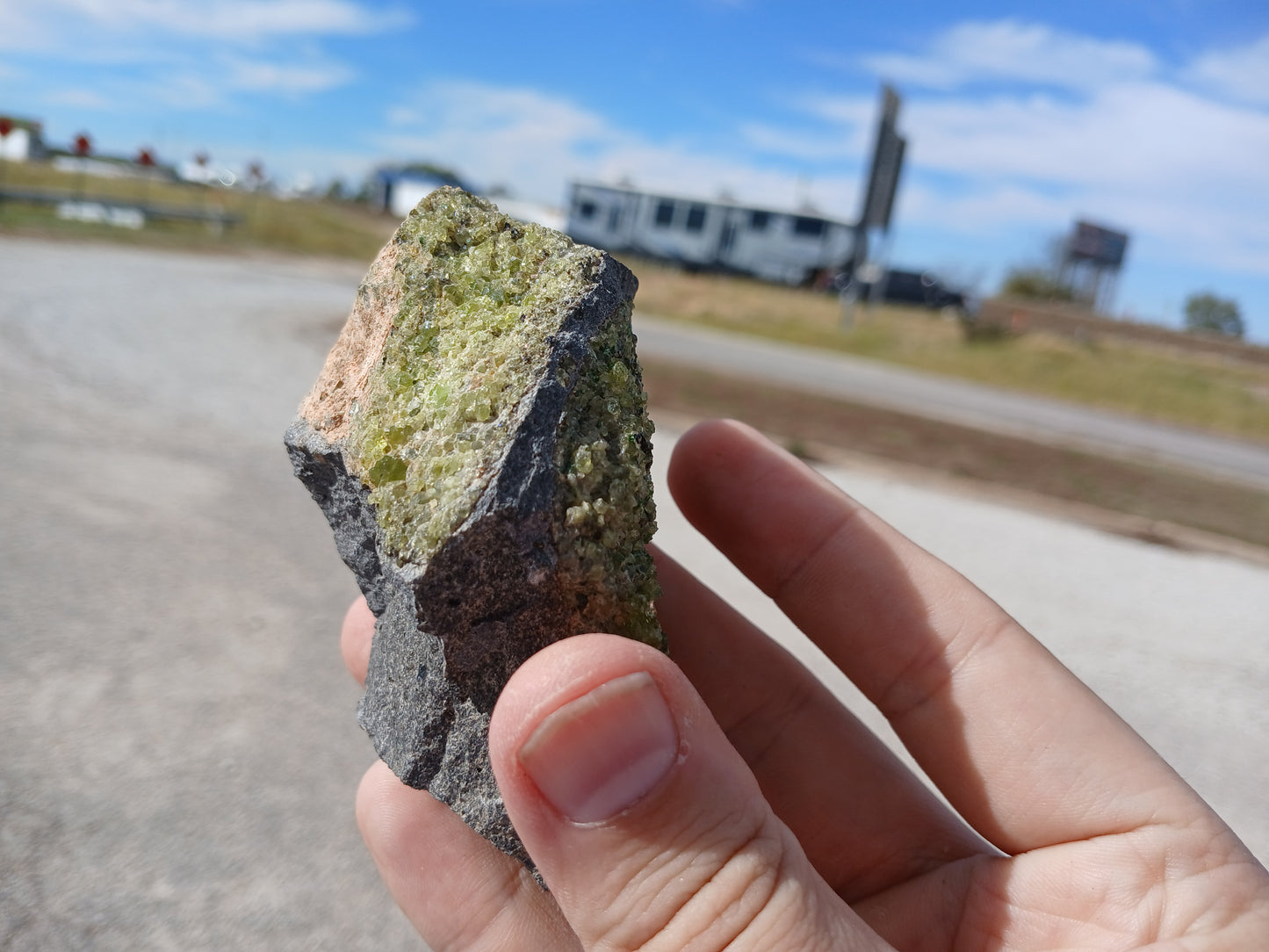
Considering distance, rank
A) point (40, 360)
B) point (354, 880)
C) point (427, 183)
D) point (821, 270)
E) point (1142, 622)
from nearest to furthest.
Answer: point (354, 880), point (1142, 622), point (40, 360), point (821, 270), point (427, 183)

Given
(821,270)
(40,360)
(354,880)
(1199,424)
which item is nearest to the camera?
(354,880)

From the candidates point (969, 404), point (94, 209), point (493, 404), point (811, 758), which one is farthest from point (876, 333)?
point (493, 404)

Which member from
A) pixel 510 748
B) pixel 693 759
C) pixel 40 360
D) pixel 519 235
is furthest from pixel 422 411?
pixel 40 360

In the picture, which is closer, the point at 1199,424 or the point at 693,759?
the point at 693,759

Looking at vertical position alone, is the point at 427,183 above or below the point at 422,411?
above

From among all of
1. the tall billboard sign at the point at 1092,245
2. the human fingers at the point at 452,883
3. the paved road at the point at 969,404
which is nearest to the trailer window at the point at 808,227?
the paved road at the point at 969,404

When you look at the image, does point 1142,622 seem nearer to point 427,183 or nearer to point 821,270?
point 821,270

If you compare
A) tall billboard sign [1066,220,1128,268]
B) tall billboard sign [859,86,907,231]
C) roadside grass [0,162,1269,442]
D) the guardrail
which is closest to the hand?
roadside grass [0,162,1269,442]
